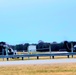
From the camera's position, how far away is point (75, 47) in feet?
165

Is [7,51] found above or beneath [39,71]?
above

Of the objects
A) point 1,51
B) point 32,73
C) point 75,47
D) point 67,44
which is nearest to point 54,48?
point 67,44

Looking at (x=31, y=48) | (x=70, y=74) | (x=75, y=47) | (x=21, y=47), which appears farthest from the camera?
(x=21, y=47)

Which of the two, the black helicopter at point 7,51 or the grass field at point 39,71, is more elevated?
the black helicopter at point 7,51

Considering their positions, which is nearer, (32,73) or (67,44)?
(32,73)

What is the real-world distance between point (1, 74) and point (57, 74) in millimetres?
2734

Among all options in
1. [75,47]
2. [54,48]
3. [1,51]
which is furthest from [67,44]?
[1,51]

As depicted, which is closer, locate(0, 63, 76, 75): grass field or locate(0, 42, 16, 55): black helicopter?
locate(0, 63, 76, 75): grass field

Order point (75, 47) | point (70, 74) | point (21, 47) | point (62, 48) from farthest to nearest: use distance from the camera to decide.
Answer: point (62, 48) → point (21, 47) → point (75, 47) → point (70, 74)

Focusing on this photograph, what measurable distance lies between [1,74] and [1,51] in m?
27.8

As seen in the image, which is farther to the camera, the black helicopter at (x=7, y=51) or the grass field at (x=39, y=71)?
the black helicopter at (x=7, y=51)

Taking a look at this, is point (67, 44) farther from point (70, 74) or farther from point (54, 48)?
point (70, 74)

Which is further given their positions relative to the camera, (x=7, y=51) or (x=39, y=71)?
(x=7, y=51)

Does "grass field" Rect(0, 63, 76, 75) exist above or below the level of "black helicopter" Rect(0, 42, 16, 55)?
below
